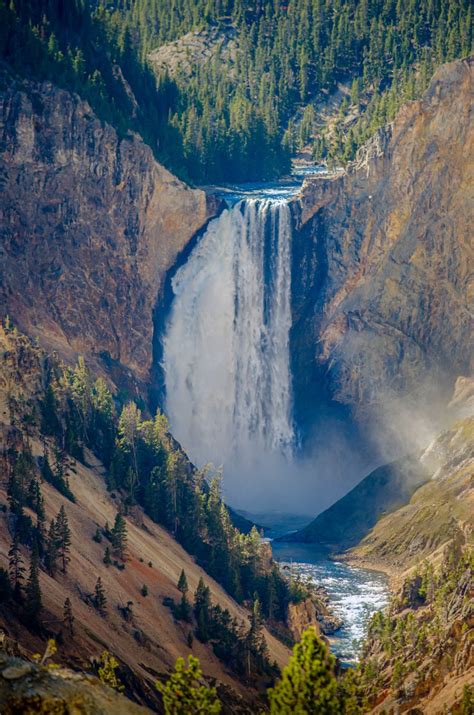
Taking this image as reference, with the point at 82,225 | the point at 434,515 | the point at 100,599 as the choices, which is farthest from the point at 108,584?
the point at 82,225

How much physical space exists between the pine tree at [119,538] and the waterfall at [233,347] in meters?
65.2

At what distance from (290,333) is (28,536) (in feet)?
278

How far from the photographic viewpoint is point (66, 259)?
16712cm

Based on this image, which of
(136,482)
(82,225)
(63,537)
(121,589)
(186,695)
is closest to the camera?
(186,695)

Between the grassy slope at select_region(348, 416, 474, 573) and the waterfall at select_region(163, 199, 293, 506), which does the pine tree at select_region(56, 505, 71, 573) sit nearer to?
the grassy slope at select_region(348, 416, 474, 573)

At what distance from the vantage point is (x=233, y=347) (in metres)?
186

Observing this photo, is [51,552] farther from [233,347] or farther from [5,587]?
[233,347]

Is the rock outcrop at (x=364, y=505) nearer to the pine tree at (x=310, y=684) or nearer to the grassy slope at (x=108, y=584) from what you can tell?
the grassy slope at (x=108, y=584)

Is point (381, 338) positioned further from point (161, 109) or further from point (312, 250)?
point (161, 109)

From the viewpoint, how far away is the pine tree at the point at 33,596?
293 ft

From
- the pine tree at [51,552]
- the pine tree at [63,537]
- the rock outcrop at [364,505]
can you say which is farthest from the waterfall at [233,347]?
the pine tree at [51,552]

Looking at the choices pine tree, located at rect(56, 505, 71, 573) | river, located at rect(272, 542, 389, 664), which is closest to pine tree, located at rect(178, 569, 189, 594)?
pine tree, located at rect(56, 505, 71, 573)

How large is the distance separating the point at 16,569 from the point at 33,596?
430cm

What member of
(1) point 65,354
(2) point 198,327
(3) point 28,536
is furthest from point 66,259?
(3) point 28,536
